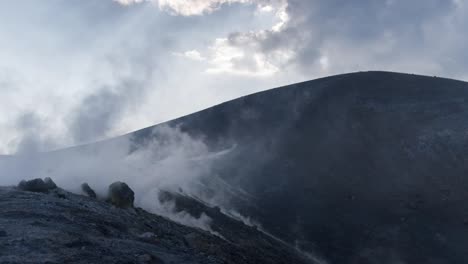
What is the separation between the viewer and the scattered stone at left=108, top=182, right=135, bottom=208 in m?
29.4

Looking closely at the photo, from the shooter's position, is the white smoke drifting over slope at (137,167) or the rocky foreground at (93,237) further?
the white smoke drifting over slope at (137,167)

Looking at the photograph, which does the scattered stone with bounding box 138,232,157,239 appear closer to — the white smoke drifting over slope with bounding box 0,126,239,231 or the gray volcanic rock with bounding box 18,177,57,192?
the gray volcanic rock with bounding box 18,177,57,192

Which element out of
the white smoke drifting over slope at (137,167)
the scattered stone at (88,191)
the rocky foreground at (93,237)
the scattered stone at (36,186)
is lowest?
the rocky foreground at (93,237)

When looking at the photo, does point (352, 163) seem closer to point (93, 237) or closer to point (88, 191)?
point (88, 191)

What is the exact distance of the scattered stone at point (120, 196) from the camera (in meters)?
29.4

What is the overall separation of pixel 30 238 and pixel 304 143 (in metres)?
34.1

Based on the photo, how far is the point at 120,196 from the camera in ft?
97.3

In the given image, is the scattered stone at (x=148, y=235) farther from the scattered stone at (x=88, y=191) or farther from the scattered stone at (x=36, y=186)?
the scattered stone at (x=88, y=191)

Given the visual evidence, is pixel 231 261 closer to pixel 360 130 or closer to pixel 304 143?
pixel 304 143

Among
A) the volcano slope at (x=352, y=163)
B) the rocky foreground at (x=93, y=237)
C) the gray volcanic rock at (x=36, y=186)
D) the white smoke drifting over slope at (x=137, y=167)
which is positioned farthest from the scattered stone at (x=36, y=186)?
the volcano slope at (x=352, y=163)

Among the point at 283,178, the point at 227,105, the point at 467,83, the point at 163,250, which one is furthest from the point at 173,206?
the point at 467,83

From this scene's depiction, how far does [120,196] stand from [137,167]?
1313cm

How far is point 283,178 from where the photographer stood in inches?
1683

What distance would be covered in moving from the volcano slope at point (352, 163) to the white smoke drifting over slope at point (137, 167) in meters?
1.49
